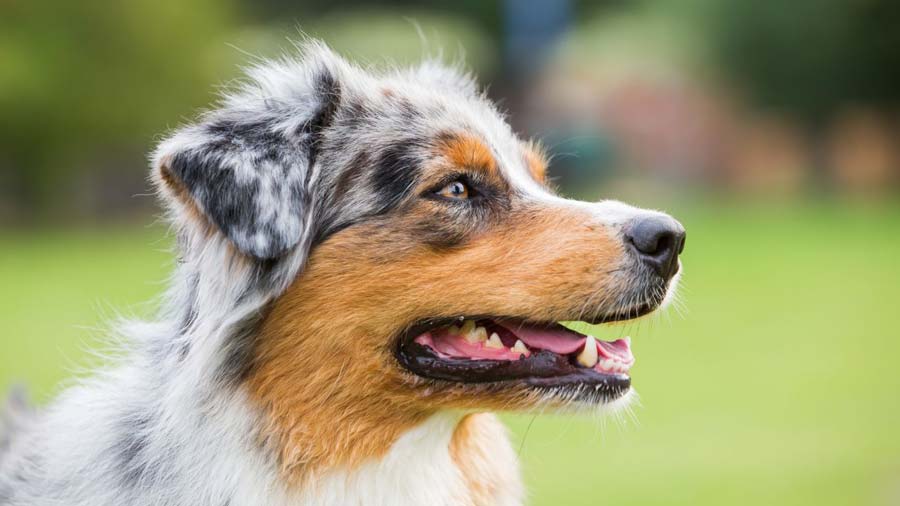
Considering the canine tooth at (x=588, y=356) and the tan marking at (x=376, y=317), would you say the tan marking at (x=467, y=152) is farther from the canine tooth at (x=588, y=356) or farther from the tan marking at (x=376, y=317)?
the canine tooth at (x=588, y=356)

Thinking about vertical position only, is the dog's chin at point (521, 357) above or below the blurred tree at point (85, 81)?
below

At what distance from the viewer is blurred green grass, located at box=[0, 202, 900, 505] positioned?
870 centimetres

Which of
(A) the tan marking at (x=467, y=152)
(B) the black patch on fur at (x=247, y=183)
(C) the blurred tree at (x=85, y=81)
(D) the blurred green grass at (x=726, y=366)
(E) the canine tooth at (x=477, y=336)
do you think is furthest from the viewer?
(C) the blurred tree at (x=85, y=81)

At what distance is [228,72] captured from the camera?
27.3 meters

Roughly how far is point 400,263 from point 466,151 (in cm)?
52

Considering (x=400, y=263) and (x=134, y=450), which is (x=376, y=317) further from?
(x=134, y=450)

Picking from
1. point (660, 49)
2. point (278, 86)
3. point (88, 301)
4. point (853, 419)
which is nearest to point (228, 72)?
point (88, 301)

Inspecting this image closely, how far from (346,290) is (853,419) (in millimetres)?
7845

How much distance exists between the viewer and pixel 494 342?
4.05 m

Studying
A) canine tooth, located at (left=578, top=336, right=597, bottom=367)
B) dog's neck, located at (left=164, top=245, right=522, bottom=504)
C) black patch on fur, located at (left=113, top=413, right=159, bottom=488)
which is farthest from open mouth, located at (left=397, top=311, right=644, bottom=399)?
black patch on fur, located at (left=113, top=413, right=159, bottom=488)

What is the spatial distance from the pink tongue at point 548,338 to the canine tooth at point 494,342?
0.06 m

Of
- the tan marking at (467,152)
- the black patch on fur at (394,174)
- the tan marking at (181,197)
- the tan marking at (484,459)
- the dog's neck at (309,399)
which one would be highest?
the tan marking at (467,152)

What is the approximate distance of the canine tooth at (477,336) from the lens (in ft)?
13.3

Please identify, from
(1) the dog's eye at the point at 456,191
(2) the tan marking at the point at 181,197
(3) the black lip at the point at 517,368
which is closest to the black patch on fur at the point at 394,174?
(1) the dog's eye at the point at 456,191
